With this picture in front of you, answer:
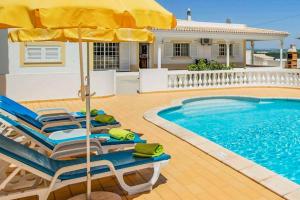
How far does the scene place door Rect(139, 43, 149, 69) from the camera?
1101 inches

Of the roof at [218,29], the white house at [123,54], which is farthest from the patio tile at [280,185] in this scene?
the roof at [218,29]

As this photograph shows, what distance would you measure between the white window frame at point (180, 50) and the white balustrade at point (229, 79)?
469 inches

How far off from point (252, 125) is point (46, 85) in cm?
822

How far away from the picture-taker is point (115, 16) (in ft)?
9.91

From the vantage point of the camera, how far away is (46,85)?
12.7 m

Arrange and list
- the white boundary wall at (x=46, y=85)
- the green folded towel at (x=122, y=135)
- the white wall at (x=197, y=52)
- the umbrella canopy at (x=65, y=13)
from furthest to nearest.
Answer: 1. the white wall at (x=197, y=52)
2. the white boundary wall at (x=46, y=85)
3. the green folded towel at (x=122, y=135)
4. the umbrella canopy at (x=65, y=13)

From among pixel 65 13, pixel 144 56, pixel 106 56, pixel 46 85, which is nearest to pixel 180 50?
pixel 144 56

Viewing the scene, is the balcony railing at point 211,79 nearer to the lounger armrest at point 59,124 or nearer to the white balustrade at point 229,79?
the white balustrade at point 229,79

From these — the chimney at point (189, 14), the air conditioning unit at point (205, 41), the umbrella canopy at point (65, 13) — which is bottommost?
the umbrella canopy at point (65, 13)

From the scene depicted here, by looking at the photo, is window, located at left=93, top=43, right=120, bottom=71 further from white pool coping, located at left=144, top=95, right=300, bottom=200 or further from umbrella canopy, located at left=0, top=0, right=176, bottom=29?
umbrella canopy, located at left=0, top=0, right=176, bottom=29

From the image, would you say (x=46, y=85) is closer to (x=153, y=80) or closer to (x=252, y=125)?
(x=153, y=80)

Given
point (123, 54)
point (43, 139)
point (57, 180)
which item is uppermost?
point (123, 54)

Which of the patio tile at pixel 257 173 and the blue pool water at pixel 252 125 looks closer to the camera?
the patio tile at pixel 257 173

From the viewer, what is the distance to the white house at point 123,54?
13164 mm
